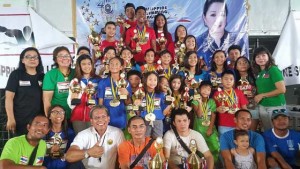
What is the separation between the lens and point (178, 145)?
3510mm

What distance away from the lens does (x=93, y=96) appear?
3.74m

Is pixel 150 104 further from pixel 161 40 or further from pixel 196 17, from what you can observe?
pixel 196 17

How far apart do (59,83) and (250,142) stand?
2.16 meters

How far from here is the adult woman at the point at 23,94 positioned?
373 centimetres

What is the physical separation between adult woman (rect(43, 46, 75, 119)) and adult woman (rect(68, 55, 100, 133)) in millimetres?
127

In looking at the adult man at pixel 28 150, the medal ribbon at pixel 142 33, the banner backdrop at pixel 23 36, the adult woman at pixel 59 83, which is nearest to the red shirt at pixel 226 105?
the medal ribbon at pixel 142 33

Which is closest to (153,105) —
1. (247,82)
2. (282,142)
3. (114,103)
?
(114,103)

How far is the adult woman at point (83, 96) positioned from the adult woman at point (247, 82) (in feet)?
6.15

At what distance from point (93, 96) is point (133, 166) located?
0.99 m

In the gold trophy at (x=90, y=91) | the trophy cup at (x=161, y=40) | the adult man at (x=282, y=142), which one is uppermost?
the trophy cup at (x=161, y=40)

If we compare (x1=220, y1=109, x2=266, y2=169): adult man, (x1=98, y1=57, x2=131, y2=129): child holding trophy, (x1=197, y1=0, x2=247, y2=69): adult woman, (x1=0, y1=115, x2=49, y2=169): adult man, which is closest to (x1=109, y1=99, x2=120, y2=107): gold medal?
(x1=98, y1=57, x2=131, y2=129): child holding trophy

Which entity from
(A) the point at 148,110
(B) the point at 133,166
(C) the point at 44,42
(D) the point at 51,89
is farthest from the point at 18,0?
(B) the point at 133,166

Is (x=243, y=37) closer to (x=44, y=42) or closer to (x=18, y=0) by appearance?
(x=44, y=42)

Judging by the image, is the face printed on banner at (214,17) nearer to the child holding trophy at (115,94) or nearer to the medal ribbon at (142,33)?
the medal ribbon at (142,33)
